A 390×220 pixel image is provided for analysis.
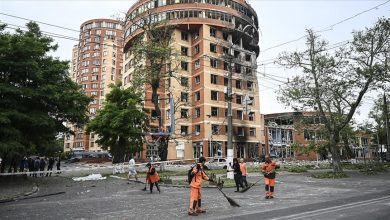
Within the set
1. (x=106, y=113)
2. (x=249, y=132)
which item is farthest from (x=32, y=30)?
(x=249, y=132)

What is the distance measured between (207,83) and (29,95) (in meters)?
35.6

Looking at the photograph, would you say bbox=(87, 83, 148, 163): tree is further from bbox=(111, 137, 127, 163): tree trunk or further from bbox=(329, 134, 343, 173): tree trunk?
bbox=(329, 134, 343, 173): tree trunk

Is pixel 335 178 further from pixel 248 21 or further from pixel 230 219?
pixel 248 21

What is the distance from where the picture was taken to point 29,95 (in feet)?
66.0

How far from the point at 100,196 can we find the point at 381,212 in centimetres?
1139

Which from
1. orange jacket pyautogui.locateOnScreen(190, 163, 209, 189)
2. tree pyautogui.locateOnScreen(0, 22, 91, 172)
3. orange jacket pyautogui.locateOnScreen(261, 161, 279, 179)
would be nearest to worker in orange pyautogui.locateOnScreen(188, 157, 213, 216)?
orange jacket pyautogui.locateOnScreen(190, 163, 209, 189)

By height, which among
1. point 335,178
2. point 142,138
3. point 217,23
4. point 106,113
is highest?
point 217,23

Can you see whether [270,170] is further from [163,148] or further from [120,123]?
[120,123]

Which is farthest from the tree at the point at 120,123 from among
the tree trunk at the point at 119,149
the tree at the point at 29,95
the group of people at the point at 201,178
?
the group of people at the point at 201,178

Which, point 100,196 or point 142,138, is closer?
point 100,196

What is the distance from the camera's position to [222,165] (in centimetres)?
3894

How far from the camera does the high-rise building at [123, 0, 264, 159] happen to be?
5278 cm

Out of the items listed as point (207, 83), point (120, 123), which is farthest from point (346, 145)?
point (120, 123)

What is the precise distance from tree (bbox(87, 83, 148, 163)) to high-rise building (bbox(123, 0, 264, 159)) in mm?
19382
